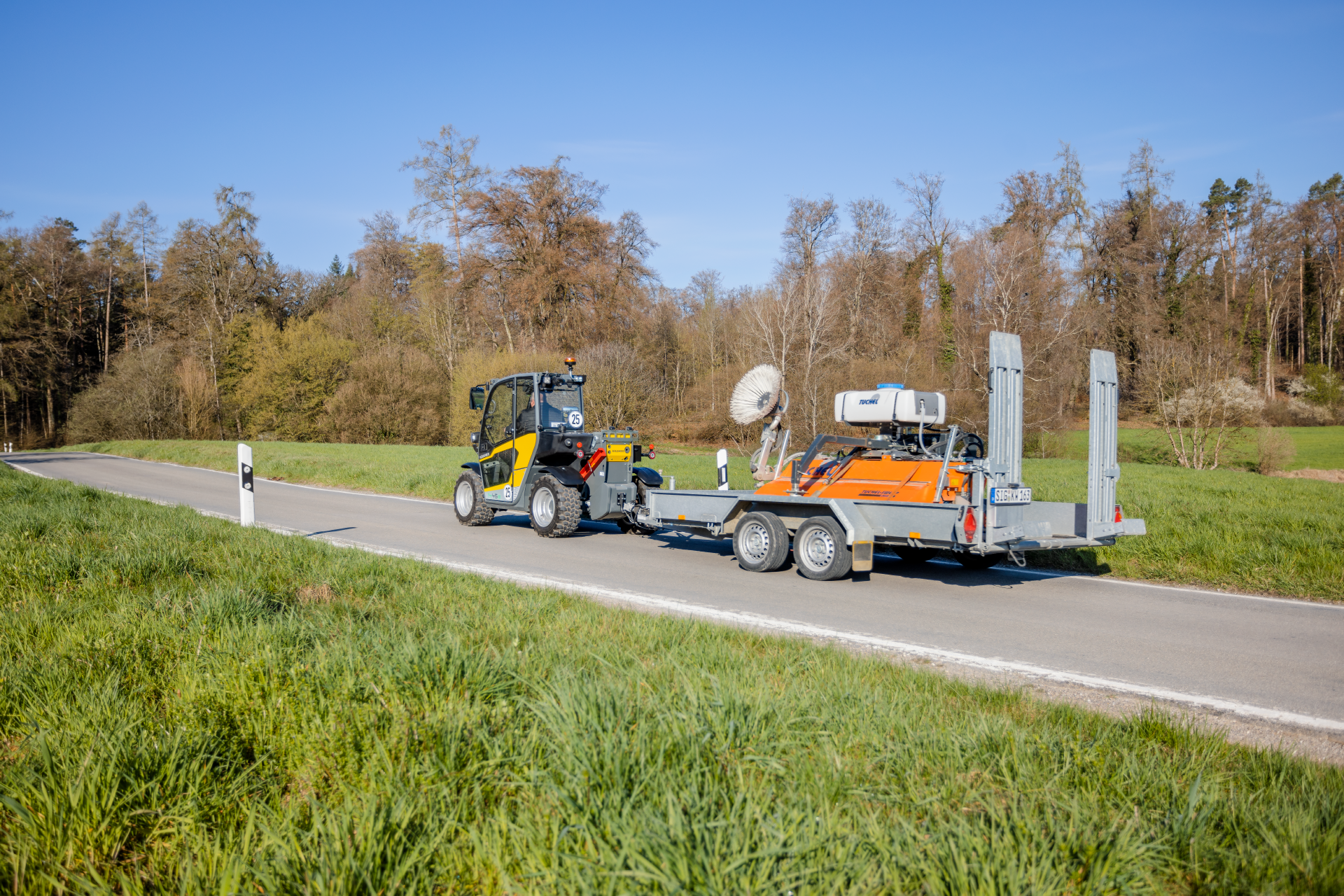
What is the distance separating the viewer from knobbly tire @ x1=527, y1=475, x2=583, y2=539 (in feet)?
37.8

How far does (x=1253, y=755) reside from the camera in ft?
11.2

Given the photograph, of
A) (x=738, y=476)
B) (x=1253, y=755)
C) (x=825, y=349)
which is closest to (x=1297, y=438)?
(x=825, y=349)

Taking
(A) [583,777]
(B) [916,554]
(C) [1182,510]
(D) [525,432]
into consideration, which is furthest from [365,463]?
(A) [583,777]

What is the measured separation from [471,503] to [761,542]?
20.2 ft

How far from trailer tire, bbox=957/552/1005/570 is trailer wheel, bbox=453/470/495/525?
23.4ft

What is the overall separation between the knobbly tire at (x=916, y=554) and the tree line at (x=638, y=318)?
1880cm

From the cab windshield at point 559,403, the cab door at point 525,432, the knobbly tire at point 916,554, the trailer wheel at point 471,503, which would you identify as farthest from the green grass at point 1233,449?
the trailer wheel at point 471,503

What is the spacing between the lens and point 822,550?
847cm

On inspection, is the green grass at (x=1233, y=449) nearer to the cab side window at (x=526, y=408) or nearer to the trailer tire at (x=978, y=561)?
the trailer tire at (x=978, y=561)

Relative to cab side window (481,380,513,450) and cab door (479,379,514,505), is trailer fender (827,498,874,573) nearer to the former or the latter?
cab door (479,379,514,505)

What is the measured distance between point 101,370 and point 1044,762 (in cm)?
6465

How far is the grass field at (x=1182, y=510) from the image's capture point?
327 inches

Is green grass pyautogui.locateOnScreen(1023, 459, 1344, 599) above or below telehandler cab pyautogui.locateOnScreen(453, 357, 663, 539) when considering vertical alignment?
below

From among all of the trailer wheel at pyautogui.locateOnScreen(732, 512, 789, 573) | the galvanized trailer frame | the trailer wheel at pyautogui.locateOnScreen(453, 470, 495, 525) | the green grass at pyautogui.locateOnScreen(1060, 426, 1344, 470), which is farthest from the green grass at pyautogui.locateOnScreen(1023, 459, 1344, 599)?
the green grass at pyautogui.locateOnScreen(1060, 426, 1344, 470)
